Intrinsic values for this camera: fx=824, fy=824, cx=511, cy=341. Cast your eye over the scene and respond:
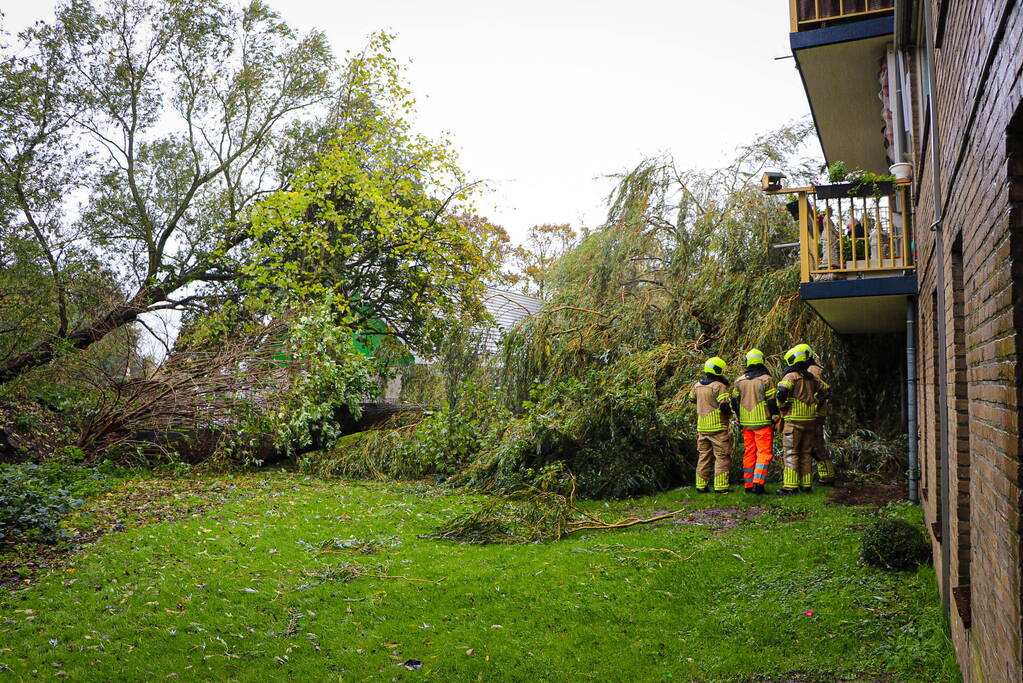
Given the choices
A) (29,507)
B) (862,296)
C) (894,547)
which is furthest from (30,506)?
(862,296)

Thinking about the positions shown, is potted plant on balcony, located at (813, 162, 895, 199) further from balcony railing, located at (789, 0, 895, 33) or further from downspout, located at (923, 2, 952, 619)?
downspout, located at (923, 2, 952, 619)

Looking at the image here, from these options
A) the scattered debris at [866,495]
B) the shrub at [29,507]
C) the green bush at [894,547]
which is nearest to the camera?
the green bush at [894,547]

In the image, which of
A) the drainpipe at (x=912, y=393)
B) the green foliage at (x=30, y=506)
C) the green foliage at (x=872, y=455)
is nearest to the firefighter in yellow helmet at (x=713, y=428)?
the green foliage at (x=872, y=455)

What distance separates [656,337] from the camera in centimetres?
1502

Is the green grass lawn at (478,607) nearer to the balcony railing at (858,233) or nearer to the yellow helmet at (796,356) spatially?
the yellow helmet at (796,356)

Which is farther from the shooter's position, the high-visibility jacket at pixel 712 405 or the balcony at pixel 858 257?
the high-visibility jacket at pixel 712 405

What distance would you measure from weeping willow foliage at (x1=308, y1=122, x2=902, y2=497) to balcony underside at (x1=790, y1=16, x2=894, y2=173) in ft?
5.87

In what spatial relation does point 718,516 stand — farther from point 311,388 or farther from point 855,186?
point 311,388

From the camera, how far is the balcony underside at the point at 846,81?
967 cm

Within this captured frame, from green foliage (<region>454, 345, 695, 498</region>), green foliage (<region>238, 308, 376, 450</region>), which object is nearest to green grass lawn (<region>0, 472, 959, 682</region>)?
green foliage (<region>454, 345, 695, 498</region>)

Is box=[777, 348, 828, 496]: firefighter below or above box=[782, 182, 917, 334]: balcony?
below

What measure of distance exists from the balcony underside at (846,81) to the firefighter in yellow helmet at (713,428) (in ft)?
12.9

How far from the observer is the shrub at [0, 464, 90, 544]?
838 centimetres

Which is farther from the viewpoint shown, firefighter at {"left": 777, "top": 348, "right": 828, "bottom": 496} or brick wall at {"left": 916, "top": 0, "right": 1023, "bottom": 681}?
firefighter at {"left": 777, "top": 348, "right": 828, "bottom": 496}
